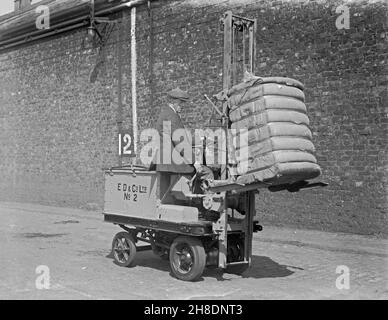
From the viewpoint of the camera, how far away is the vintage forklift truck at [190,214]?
679cm

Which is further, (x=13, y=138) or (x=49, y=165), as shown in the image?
(x=13, y=138)

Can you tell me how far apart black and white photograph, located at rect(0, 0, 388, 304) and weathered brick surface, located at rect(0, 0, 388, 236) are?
0.13 ft

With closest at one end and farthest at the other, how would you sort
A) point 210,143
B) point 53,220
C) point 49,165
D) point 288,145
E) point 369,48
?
point 288,145, point 210,143, point 369,48, point 53,220, point 49,165

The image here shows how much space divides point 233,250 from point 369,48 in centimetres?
561

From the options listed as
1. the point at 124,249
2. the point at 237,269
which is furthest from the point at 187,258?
the point at 124,249

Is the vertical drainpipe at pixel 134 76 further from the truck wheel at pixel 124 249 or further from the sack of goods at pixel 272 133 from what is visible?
the sack of goods at pixel 272 133

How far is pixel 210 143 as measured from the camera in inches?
275

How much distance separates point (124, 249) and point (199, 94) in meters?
6.59

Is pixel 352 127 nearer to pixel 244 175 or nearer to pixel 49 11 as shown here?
pixel 244 175

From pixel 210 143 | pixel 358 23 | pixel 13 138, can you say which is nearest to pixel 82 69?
pixel 13 138

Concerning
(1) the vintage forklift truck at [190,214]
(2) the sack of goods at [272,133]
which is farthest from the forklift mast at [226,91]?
(2) the sack of goods at [272,133]

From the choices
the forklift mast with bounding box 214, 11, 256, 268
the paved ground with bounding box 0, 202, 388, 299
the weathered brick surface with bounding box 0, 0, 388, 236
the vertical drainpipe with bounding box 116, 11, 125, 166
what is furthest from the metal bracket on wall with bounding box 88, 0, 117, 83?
the forklift mast with bounding box 214, 11, 256, 268

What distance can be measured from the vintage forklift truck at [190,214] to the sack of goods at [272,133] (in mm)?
266

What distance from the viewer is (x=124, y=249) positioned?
7.94 m
